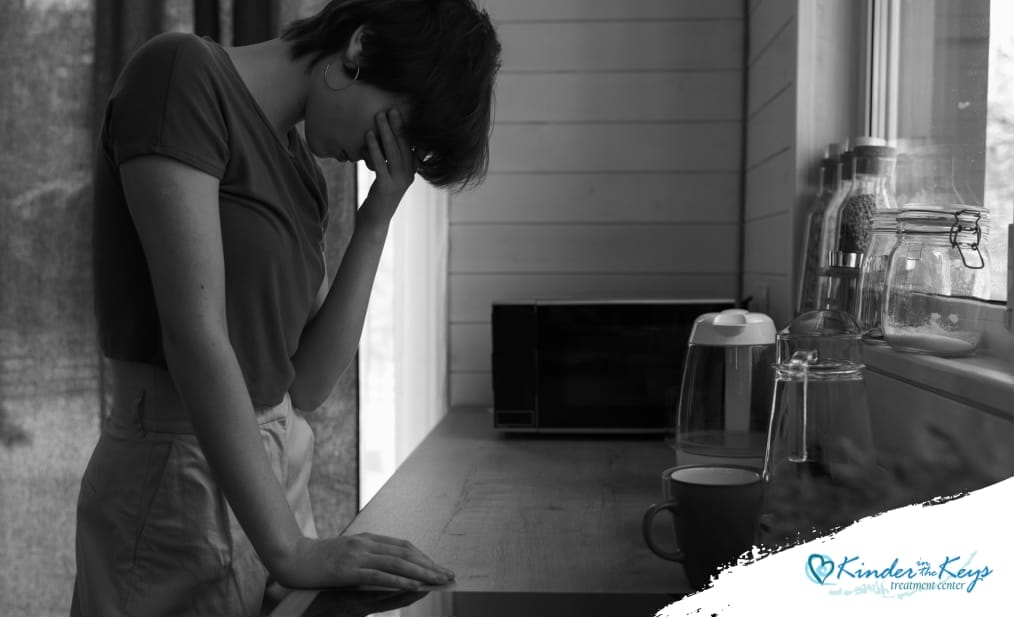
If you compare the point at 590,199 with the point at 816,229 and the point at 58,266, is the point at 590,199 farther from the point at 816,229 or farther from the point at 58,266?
the point at 58,266

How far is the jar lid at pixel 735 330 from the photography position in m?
1.19

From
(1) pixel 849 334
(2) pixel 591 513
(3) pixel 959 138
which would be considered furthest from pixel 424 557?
(3) pixel 959 138

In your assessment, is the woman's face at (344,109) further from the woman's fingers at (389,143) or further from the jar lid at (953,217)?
the jar lid at (953,217)

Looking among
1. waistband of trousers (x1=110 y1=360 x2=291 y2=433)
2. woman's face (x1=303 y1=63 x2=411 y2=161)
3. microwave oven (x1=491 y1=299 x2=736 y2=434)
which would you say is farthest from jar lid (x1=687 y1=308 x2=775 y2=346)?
waistband of trousers (x1=110 y1=360 x2=291 y2=433)

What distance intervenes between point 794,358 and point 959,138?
0.42 meters

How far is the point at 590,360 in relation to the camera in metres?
1.60

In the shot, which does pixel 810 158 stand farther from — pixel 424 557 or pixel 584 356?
pixel 424 557

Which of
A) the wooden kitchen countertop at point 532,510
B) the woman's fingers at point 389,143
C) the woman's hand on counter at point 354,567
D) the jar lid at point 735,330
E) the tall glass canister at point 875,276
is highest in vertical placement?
the woman's fingers at point 389,143

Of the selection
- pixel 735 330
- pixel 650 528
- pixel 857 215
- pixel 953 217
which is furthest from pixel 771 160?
pixel 650 528

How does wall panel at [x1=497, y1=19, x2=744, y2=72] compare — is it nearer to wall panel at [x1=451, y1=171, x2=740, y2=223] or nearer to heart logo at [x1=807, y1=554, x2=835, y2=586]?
wall panel at [x1=451, y1=171, x2=740, y2=223]

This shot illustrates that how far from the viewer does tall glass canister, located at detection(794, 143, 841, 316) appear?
1319 millimetres

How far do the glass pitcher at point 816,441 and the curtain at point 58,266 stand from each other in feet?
3.82

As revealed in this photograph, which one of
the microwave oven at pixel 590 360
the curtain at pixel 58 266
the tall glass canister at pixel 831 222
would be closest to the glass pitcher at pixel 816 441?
the tall glass canister at pixel 831 222

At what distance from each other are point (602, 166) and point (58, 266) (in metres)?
1.12
